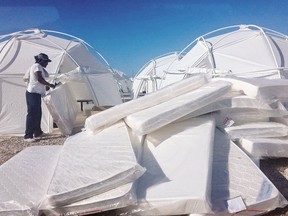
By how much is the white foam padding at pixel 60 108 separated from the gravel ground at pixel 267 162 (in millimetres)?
297

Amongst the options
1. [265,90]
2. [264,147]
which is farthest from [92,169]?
[265,90]

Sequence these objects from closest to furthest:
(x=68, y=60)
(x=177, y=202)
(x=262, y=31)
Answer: (x=177, y=202), (x=68, y=60), (x=262, y=31)

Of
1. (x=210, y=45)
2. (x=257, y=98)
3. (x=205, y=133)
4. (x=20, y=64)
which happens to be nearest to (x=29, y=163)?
(x=205, y=133)

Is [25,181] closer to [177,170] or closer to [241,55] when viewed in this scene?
[177,170]

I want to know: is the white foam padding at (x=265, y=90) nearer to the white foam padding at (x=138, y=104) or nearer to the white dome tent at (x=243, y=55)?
the white foam padding at (x=138, y=104)

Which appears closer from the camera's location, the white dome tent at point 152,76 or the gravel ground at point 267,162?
the gravel ground at point 267,162

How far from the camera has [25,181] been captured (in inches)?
133

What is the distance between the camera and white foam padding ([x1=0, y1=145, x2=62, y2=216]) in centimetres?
287

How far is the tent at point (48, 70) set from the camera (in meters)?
8.82

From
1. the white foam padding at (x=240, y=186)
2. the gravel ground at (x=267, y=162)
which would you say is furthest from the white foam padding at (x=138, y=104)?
the gravel ground at (x=267, y=162)

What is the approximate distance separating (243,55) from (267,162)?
6592 mm

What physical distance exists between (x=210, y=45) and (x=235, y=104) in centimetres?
740

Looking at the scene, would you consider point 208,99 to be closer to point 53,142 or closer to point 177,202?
point 177,202

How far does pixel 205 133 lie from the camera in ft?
13.7
